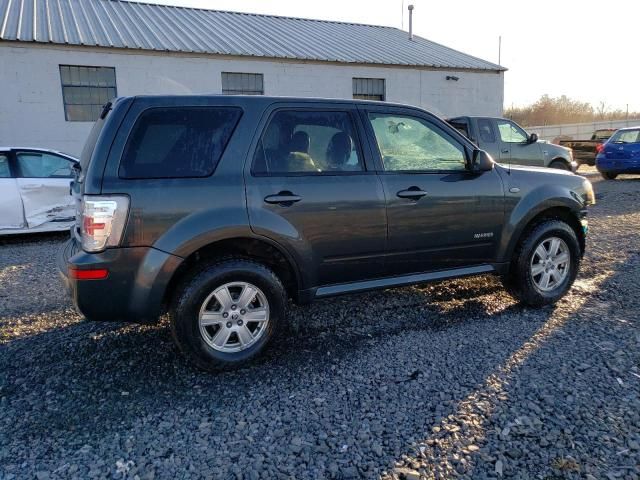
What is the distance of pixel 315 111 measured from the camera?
3732mm

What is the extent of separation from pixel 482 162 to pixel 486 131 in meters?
7.50

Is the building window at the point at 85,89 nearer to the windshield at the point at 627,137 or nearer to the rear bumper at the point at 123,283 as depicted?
the rear bumper at the point at 123,283

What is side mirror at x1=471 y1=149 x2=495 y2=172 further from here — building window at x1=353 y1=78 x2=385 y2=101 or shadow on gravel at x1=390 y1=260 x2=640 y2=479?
building window at x1=353 y1=78 x2=385 y2=101

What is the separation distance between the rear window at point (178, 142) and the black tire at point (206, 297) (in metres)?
0.67

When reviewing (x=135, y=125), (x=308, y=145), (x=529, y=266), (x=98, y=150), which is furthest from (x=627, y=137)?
(x=98, y=150)

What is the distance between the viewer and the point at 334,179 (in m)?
3.65

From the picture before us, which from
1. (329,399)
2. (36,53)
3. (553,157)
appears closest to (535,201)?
(329,399)

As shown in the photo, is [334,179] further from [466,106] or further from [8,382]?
[466,106]

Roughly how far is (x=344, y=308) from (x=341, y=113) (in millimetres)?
1850

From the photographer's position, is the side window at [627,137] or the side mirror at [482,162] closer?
the side mirror at [482,162]

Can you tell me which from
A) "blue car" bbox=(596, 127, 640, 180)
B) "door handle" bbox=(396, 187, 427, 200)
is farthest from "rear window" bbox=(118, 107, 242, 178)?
"blue car" bbox=(596, 127, 640, 180)

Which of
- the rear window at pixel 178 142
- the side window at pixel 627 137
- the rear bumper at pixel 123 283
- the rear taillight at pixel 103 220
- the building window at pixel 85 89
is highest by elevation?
the building window at pixel 85 89

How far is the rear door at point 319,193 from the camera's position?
3439mm

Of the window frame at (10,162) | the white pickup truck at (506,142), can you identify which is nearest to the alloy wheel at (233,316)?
the window frame at (10,162)
